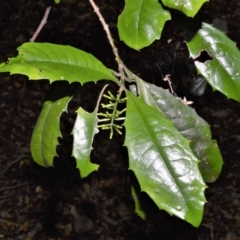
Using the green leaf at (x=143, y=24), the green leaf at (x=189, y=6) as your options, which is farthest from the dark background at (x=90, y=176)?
the green leaf at (x=189, y=6)

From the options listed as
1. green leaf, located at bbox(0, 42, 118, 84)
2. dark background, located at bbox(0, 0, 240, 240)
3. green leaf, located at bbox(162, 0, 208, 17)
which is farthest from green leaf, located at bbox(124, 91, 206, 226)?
dark background, located at bbox(0, 0, 240, 240)

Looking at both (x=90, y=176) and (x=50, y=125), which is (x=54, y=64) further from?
(x=90, y=176)

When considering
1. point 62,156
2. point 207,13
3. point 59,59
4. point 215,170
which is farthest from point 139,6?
point 207,13

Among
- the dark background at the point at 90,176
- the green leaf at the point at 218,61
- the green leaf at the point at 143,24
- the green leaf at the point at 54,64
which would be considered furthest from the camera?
the dark background at the point at 90,176

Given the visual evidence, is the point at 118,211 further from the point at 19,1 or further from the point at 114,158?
the point at 19,1

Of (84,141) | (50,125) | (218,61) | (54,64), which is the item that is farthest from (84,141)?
(218,61)

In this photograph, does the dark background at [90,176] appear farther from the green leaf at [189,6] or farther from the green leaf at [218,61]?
the green leaf at [189,6]
